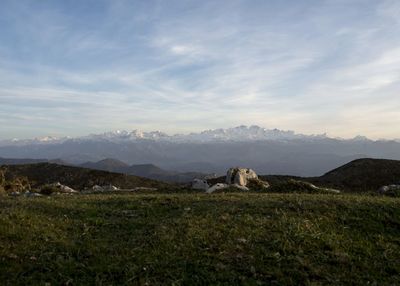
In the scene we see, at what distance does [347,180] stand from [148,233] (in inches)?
1662

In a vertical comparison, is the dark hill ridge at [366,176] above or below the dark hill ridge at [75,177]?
above

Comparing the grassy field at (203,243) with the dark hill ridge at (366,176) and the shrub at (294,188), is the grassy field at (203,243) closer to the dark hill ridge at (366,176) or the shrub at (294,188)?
the shrub at (294,188)

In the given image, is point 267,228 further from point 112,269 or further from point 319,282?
point 112,269

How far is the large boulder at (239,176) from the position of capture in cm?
4641

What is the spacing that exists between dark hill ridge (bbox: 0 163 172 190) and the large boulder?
10955 mm

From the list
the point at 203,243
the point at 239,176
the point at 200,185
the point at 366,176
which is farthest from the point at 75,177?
the point at 203,243

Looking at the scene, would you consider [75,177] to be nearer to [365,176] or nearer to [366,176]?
[365,176]

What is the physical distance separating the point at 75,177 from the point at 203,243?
60085mm

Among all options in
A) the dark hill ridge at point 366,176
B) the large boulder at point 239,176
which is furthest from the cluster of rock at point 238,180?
the dark hill ridge at point 366,176

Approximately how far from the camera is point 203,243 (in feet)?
47.9

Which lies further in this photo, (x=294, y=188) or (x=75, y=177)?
(x=75, y=177)

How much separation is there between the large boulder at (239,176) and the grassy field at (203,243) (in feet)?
83.8

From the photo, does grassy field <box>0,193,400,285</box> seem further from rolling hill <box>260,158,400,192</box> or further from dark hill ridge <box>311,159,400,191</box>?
dark hill ridge <box>311,159,400,191</box>

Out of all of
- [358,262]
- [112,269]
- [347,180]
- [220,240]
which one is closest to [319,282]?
[358,262]
